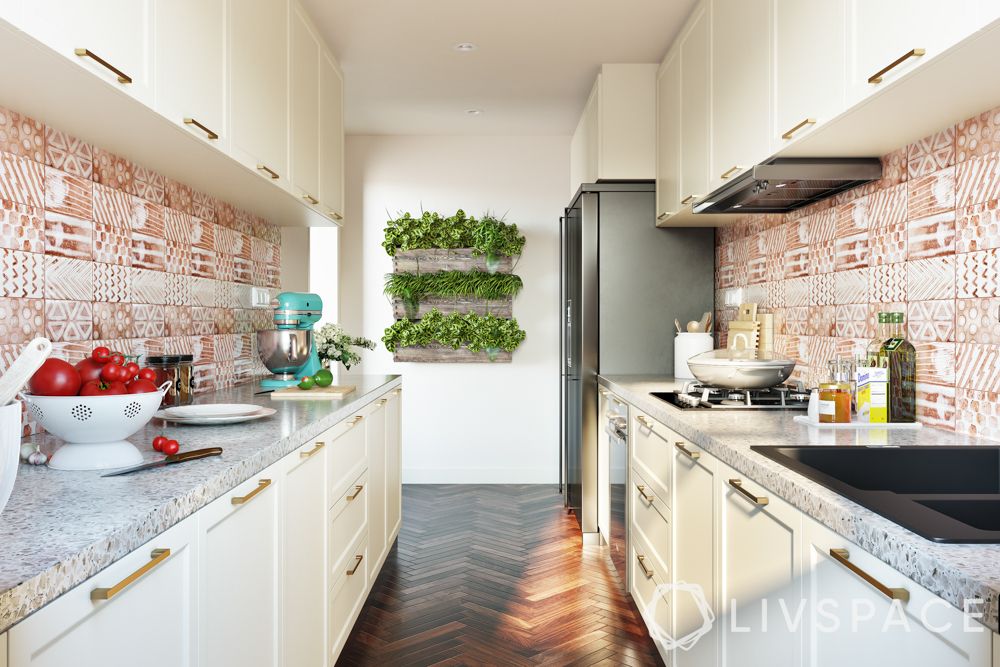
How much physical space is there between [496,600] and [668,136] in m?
2.27

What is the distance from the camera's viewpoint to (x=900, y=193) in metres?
2.00

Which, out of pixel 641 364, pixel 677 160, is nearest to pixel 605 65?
pixel 677 160

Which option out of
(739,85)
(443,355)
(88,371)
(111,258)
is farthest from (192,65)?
(443,355)

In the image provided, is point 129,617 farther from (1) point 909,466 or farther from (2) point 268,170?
(2) point 268,170

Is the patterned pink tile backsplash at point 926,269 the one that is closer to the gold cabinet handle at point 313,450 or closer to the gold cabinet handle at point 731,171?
the gold cabinet handle at point 731,171

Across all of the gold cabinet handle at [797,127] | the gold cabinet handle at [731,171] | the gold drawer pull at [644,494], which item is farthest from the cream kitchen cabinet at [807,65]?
the gold drawer pull at [644,494]

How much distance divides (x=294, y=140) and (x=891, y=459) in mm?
2339

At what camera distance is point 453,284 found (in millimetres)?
4871

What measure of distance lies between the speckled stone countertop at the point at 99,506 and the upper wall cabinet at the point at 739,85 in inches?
65.6

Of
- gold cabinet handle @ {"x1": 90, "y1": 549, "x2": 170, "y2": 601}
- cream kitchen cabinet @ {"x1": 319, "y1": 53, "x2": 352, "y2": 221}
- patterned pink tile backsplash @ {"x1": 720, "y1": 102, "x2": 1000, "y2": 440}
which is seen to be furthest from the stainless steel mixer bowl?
gold cabinet handle @ {"x1": 90, "y1": 549, "x2": 170, "y2": 601}

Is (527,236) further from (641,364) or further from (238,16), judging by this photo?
(238,16)

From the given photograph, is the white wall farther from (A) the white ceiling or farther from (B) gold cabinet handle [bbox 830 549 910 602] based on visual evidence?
(B) gold cabinet handle [bbox 830 549 910 602]

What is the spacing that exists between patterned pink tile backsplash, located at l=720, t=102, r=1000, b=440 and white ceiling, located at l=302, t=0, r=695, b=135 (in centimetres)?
121

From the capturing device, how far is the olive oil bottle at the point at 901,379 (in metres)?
1.85
